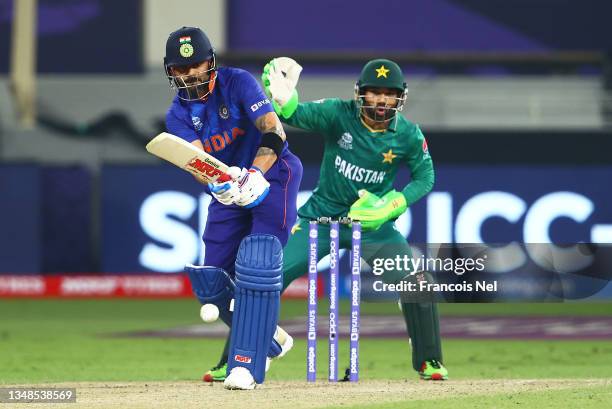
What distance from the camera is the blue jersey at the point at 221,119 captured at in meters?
6.41

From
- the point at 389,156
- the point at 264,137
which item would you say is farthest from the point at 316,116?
the point at 264,137

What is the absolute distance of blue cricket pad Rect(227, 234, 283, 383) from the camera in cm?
600

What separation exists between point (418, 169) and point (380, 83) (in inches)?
20.4

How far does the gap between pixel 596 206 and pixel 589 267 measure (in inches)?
279

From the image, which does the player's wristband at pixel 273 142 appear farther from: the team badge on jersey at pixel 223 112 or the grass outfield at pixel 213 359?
the grass outfield at pixel 213 359

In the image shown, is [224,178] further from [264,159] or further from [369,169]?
[369,169]

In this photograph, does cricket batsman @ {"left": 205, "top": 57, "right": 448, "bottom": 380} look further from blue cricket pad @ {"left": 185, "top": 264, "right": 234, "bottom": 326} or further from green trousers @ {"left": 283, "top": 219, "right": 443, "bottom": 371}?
blue cricket pad @ {"left": 185, "top": 264, "right": 234, "bottom": 326}

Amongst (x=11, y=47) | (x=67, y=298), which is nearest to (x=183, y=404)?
(x=67, y=298)

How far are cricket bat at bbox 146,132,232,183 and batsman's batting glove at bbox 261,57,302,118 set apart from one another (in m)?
0.91

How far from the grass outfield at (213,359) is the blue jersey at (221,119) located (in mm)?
1092

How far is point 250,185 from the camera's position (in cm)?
597

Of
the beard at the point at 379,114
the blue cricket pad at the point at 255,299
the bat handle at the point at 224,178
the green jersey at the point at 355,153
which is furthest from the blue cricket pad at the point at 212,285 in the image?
the beard at the point at 379,114

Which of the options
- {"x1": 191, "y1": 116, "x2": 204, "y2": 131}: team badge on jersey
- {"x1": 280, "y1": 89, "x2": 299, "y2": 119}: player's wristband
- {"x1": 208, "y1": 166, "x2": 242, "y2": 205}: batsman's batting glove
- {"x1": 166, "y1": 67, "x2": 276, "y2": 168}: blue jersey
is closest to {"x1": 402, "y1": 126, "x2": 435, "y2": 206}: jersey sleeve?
{"x1": 280, "y1": 89, "x2": 299, "y2": 119}: player's wristband

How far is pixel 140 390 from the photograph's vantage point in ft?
20.8
